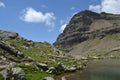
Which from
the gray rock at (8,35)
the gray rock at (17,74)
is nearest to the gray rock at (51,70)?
the gray rock at (17,74)

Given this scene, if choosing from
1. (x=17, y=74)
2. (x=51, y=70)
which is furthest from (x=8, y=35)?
(x=17, y=74)

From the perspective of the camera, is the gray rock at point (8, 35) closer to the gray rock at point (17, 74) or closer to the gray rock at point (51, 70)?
the gray rock at point (51, 70)

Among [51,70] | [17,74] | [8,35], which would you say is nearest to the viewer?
[17,74]

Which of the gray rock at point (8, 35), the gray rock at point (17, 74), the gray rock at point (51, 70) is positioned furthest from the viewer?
the gray rock at point (8, 35)

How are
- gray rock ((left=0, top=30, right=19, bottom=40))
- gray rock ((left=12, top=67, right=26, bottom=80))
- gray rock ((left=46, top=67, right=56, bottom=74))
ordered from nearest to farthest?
gray rock ((left=12, top=67, right=26, bottom=80)), gray rock ((left=46, top=67, right=56, bottom=74)), gray rock ((left=0, top=30, right=19, bottom=40))

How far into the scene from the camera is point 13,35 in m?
118

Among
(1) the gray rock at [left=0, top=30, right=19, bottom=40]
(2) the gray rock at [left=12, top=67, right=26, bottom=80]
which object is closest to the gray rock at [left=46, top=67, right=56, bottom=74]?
(2) the gray rock at [left=12, top=67, right=26, bottom=80]

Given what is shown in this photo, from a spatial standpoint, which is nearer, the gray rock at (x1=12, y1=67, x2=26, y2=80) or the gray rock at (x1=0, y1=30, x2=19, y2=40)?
the gray rock at (x1=12, y1=67, x2=26, y2=80)

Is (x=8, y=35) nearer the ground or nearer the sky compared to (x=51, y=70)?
nearer the sky

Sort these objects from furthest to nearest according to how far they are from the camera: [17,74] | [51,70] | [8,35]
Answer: [8,35], [51,70], [17,74]

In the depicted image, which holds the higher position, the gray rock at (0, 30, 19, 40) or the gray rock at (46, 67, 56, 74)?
the gray rock at (0, 30, 19, 40)

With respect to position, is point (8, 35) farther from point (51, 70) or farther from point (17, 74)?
point (17, 74)

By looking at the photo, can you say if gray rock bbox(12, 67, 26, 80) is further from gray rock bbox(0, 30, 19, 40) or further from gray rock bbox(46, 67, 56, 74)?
gray rock bbox(0, 30, 19, 40)

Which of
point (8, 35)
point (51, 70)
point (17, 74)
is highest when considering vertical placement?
point (8, 35)
